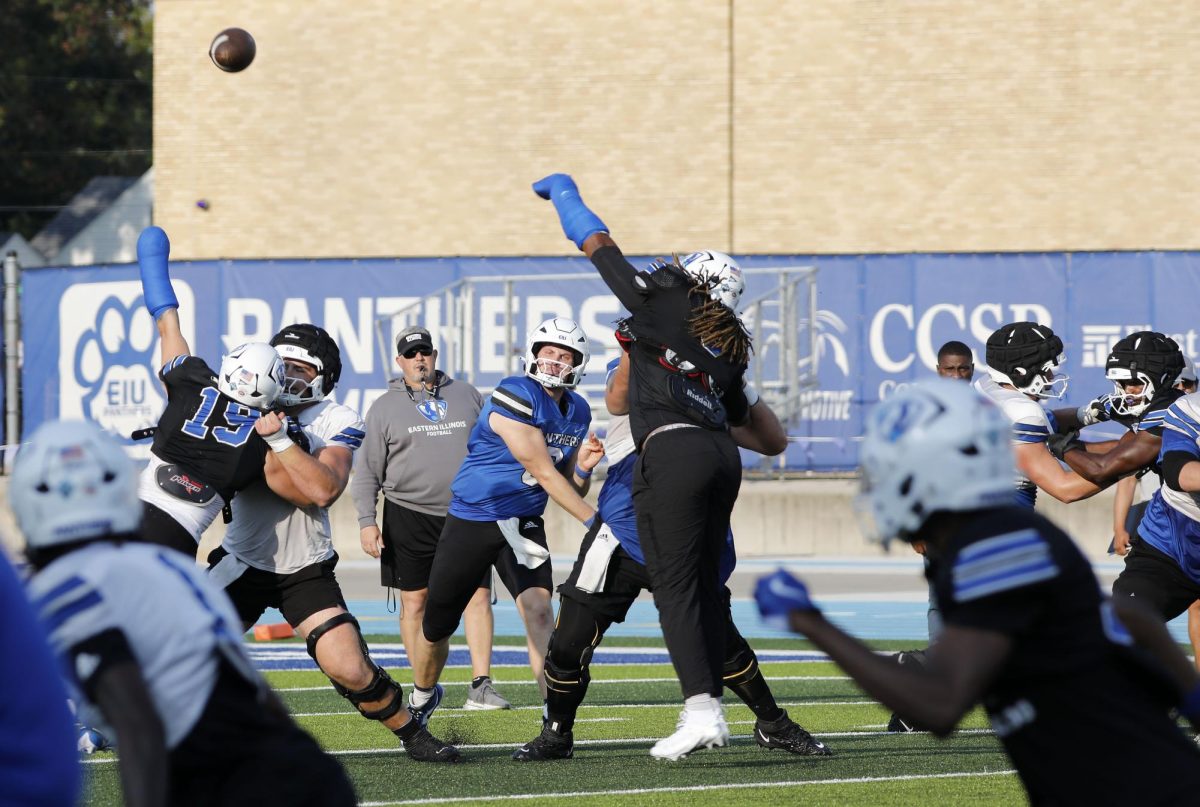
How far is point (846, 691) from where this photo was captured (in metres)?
10.2

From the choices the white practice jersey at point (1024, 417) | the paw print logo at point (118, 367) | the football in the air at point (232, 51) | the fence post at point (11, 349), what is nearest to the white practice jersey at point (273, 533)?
the white practice jersey at point (1024, 417)

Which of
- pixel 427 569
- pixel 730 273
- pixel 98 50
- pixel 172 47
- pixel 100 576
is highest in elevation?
pixel 98 50

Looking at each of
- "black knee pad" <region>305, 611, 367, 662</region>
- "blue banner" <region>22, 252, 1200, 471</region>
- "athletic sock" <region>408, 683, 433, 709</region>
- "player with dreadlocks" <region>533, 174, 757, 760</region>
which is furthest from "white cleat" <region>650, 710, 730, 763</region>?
"blue banner" <region>22, 252, 1200, 471</region>

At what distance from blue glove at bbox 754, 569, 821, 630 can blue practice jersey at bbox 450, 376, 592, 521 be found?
4.84 metres

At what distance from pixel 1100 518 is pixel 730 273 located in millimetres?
12921

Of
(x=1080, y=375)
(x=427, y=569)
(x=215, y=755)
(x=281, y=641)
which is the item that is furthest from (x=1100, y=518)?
(x=215, y=755)

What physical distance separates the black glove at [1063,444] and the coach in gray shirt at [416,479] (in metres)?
3.27

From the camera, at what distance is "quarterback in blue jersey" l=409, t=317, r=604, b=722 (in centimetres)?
816

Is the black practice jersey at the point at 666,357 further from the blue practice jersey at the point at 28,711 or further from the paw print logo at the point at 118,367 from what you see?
the paw print logo at the point at 118,367

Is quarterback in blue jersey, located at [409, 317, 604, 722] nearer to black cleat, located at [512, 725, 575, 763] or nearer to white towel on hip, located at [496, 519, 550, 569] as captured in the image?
white towel on hip, located at [496, 519, 550, 569]

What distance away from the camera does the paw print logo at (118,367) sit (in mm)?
22656

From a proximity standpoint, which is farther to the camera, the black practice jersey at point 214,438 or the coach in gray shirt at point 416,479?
the coach in gray shirt at point 416,479

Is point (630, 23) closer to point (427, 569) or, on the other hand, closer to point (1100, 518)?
point (1100, 518)

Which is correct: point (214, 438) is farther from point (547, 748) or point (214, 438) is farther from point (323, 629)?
point (547, 748)
